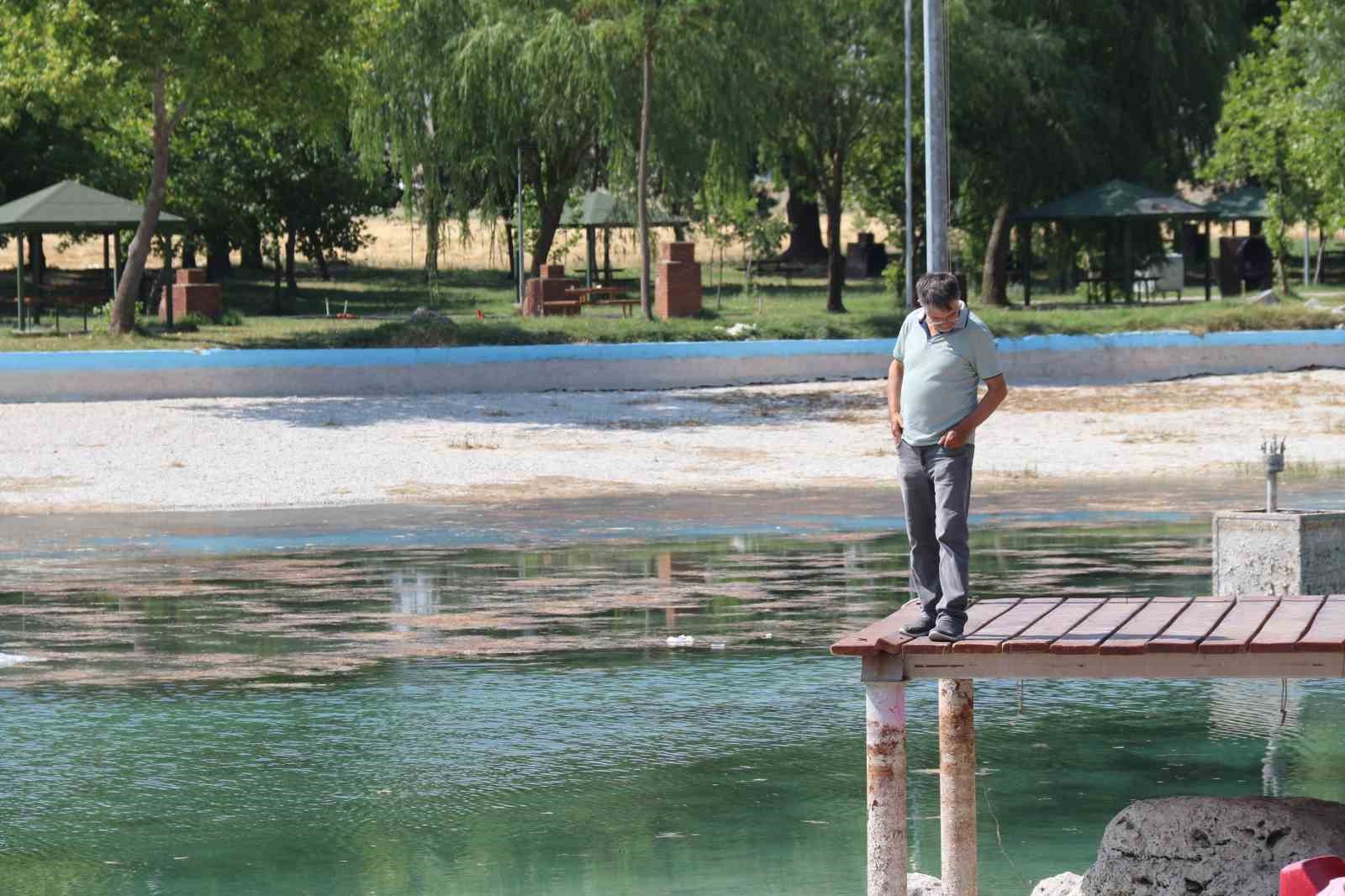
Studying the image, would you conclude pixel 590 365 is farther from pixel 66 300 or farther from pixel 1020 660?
pixel 1020 660

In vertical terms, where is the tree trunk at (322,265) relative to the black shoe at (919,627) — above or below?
above

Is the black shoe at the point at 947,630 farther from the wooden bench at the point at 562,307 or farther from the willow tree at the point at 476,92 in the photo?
the wooden bench at the point at 562,307

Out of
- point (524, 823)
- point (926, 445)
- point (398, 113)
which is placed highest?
point (398, 113)

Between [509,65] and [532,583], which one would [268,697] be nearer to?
[532,583]

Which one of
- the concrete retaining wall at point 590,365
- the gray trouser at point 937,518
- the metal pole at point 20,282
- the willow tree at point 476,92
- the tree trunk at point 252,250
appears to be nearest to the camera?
the gray trouser at point 937,518

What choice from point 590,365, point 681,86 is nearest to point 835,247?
point 681,86

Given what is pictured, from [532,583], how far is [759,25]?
23.6 m

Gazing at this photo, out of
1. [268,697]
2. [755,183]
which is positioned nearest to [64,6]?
[268,697]

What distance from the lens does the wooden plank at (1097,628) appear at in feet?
25.2

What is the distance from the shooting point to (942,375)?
8.22 m

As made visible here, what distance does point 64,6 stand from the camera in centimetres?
2980

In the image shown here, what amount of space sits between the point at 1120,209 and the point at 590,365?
1472 cm

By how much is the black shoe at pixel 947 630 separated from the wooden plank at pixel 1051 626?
21 cm

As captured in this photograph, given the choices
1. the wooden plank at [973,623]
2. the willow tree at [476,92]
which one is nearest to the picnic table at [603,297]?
the willow tree at [476,92]
